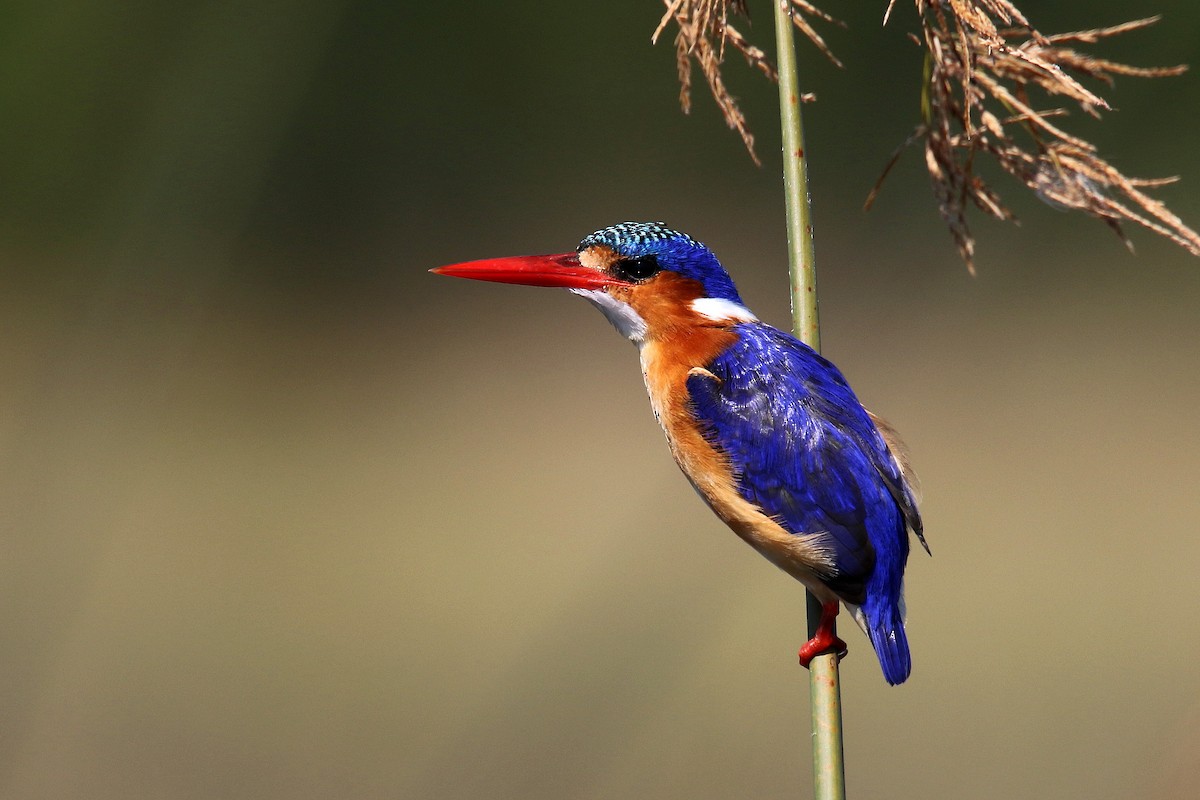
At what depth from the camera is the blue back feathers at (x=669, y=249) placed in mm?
1044

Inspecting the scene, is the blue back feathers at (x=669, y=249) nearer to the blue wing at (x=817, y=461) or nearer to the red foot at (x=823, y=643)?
the blue wing at (x=817, y=461)

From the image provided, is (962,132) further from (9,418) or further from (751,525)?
(9,418)

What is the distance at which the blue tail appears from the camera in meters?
0.95

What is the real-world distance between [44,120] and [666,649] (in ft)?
8.41

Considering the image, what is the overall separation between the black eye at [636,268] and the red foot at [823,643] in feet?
1.12

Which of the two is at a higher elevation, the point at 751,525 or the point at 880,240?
the point at 880,240

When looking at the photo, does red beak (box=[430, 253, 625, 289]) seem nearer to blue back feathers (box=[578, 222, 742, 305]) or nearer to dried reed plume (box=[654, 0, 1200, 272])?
blue back feathers (box=[578, 222, 742, 305])

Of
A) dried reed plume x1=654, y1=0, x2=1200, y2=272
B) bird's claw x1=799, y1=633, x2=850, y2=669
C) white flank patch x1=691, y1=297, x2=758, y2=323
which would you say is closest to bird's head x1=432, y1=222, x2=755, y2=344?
white flank patch x1=691, y1=297, x2=758, y2=323

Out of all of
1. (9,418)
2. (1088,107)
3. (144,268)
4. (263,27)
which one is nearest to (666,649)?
(263,27)

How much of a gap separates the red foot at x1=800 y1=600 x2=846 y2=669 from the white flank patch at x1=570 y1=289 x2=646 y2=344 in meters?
0.32

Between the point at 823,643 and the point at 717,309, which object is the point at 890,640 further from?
the point at 717,309

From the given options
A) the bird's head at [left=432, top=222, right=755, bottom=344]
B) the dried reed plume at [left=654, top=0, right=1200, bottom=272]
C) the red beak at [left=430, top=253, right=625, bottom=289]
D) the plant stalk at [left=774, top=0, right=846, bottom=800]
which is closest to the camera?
the plant stalk at [left=774, top=0, right=846, bottom=800]

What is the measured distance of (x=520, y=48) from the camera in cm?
370

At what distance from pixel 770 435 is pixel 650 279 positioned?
19cm
